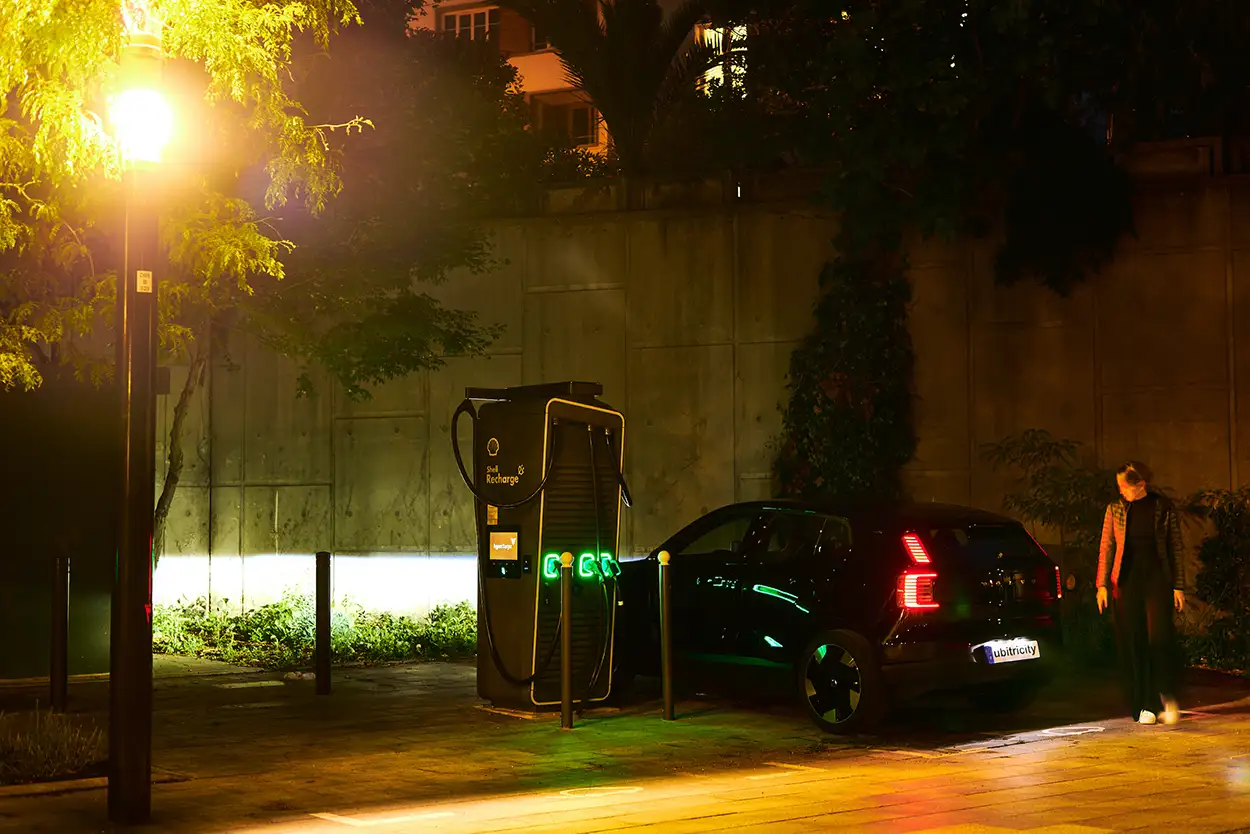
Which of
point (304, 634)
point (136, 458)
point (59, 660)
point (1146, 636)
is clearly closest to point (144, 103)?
point (136, 458)

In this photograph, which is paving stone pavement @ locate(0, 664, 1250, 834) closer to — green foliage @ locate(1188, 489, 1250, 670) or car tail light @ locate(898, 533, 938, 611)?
car tail light @ locate(898, 533, 938, 611)

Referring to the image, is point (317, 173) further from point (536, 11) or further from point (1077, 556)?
point (536, 11)

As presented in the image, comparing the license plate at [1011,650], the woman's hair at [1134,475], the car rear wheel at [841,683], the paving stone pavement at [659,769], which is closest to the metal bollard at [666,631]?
the paving stone pavement at [659,769]

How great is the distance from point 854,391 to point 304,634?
626 cm

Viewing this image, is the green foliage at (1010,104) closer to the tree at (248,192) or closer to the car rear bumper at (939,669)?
the tree at (248,192)

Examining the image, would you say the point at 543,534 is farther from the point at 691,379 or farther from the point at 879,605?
the point at 691,379

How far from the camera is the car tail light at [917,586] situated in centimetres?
1091

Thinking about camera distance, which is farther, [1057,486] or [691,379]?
[691,379]

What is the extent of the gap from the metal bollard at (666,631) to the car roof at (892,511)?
101cm

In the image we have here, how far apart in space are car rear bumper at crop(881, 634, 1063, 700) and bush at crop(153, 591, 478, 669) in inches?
259

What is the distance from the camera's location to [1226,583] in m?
14.7

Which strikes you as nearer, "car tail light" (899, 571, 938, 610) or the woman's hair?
"car tail light" (899, 571, 938, 610)

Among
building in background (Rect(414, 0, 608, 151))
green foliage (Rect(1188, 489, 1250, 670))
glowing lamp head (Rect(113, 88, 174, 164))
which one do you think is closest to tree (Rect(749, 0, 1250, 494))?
green foliage (Rect(1188, 489, 1250, 670))

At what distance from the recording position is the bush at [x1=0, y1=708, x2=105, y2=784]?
9148mm
